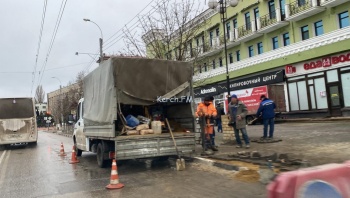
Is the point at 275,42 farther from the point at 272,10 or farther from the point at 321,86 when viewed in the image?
the point at 321,86

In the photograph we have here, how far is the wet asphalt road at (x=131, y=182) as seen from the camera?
6.77 meters

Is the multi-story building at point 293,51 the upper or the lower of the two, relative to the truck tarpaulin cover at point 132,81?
upper

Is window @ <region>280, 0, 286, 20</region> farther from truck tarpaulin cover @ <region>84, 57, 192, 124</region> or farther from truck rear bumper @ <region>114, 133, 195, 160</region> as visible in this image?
truck rear bumper @ <region>114, 133, 195, 160</region>

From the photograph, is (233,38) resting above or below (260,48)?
above

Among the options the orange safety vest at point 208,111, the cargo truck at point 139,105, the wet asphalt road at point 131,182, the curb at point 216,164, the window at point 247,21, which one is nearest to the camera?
the wet asphalt road at point 131,182

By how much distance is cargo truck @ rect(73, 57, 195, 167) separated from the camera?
368 inches

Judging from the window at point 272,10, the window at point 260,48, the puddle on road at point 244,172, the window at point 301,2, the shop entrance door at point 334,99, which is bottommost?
the puddle on road at point 244,172

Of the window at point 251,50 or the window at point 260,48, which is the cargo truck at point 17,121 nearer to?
the window at point 260,48

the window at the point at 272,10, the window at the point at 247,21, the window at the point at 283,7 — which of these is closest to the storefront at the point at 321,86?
the window at the point at 283,7

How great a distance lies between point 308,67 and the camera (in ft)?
85.4

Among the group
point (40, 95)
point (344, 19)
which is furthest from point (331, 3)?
point (40, 95)

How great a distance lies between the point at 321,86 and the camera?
25.2 metres

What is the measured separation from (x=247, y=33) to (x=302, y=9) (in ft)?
23.1

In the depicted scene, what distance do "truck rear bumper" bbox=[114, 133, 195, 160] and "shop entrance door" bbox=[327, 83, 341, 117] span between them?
1751cm
